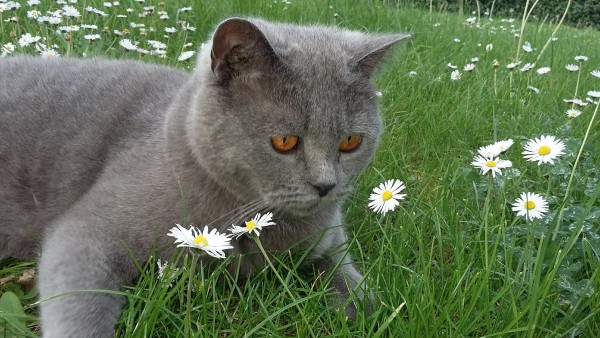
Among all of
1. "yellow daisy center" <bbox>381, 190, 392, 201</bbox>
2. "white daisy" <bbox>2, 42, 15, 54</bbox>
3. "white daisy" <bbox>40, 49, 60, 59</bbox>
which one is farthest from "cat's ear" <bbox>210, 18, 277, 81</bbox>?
"white daisy" <bbox>2, 42, 15, 54</bbox>

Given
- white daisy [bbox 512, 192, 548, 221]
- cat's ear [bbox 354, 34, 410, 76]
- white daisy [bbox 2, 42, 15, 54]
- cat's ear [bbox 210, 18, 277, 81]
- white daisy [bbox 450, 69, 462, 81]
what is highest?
cat's ear [bbox 210, 18, 277, 81]

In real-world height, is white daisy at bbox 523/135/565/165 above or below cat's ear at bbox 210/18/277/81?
below

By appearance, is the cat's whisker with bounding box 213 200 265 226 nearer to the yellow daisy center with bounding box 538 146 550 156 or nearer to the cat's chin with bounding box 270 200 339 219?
the cat's chin with bounding box 270 200 339 219

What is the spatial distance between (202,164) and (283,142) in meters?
0.26

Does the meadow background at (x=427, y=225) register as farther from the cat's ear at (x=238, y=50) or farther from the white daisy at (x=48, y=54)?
the cat's ear at (x=238, y=50)

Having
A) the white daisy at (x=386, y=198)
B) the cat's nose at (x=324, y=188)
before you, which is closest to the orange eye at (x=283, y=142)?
the cat's nose at (x=324, y=188)

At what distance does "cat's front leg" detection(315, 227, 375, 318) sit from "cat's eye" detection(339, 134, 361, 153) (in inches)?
10.6

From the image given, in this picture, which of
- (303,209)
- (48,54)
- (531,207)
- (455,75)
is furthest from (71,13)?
(531,207)

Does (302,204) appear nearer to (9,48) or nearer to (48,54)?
(48,54)

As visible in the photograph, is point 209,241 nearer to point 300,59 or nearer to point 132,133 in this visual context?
point 300,59

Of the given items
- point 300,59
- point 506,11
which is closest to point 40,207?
point 300,59

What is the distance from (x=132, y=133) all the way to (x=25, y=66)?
60 centimetres

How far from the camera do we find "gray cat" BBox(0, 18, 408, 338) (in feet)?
5.23

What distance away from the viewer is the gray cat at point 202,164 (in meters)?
1.59
